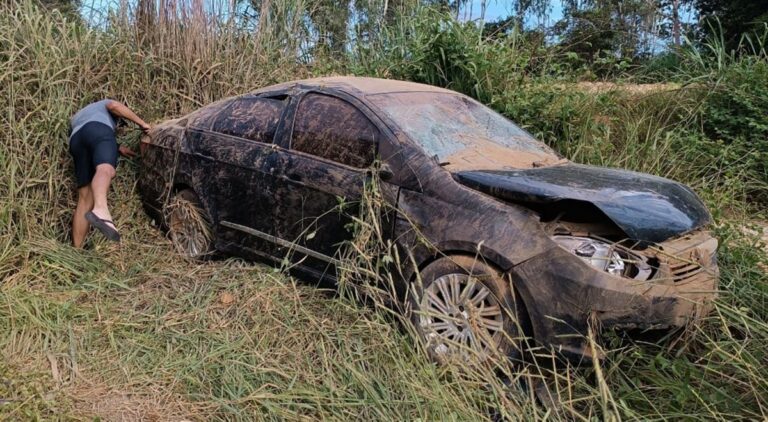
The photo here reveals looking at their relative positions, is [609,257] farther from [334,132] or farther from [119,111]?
[119,111]

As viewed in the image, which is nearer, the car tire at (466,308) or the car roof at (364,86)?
the car tire at (466,308)

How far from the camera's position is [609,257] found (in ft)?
9.34

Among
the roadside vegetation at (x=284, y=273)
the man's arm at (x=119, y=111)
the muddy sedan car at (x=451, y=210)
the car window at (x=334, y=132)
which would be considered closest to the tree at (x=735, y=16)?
the roadside vegetation at (x=284, y=273)

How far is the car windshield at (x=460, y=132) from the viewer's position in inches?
141

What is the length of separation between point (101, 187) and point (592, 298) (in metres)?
3.79

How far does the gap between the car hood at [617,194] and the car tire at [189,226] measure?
2218 millimetres

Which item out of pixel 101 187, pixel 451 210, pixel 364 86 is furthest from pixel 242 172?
pixel 451 210

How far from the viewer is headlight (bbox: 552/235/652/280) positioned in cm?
285

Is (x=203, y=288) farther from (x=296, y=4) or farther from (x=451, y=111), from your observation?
(x=296, y=4)

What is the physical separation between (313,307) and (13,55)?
141 inches

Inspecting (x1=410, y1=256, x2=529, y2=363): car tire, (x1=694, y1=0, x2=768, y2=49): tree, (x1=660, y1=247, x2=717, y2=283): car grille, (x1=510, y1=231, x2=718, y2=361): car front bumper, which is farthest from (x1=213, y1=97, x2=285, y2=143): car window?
(x1=694, y1=0, x2=768, y2=49): tree

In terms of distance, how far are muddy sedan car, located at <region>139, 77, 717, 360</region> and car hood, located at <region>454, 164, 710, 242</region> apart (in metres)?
0.01

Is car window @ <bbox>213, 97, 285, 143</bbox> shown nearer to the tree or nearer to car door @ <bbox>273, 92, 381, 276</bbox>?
car door @ <bbox>273, 92, 381, 276</bbox>

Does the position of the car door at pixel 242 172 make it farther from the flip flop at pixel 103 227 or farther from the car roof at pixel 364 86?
the flip flop at pixel 103 227
